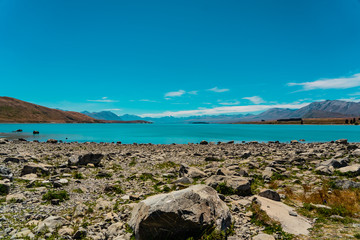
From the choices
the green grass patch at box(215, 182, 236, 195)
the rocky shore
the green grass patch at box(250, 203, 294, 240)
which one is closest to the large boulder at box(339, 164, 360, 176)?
the rocky shore

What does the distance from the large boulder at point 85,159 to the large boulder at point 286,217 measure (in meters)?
19.1

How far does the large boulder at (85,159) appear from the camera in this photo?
22.2 m

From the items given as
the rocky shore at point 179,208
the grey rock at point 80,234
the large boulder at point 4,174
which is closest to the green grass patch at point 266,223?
the rocky shore at point 179,208

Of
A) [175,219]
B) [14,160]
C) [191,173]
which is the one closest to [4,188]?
[175,219]

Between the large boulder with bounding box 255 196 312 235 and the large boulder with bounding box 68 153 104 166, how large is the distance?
1908 cm

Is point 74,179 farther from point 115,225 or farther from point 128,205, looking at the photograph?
point 115,225

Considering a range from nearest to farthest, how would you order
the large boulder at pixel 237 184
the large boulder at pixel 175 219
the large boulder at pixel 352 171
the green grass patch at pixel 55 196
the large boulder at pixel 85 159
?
the large boulder at pixel 175 219
the green grass patch at pixel 55 196
the large boulder at pixel 237 184
the large boulder at pixel 352 171
the large boulder at pixel 85 159

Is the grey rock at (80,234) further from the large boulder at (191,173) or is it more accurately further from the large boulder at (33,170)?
the large boulder at (33,170)

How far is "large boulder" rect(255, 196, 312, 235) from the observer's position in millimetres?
8546

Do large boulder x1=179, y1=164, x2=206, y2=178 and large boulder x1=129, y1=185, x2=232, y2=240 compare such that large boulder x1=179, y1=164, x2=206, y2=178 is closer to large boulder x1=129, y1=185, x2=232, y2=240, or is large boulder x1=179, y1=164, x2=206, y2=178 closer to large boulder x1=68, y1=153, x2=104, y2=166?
large boulder x1=129, y1=185, x2=232, y2=240

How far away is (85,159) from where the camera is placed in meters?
22.7

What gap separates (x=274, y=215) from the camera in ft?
31.1

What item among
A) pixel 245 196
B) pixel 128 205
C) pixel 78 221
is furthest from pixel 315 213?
pixel 78 221

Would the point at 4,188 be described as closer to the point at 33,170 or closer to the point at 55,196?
the point at 55,196
